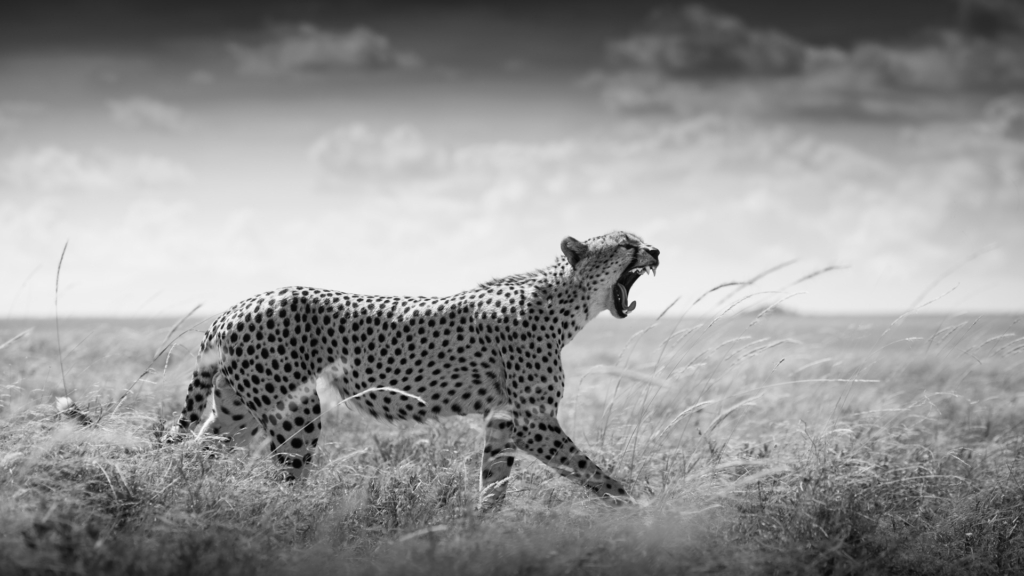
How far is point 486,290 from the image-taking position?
501 cm

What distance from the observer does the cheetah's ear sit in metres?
4.77

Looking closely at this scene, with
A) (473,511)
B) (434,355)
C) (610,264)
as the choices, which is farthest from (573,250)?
(473,511)

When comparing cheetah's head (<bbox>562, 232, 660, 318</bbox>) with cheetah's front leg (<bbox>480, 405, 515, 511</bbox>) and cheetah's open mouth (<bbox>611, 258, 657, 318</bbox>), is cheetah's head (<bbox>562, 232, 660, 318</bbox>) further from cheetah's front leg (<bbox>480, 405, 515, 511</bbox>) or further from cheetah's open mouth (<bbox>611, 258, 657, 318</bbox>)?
cheetah's front leg (<bbox>480, 405, 515, 511</bbox>)

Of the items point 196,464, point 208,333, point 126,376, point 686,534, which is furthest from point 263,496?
point 126,376

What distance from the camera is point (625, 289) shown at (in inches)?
192

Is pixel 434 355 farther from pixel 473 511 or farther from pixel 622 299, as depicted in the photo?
pixel 622 299

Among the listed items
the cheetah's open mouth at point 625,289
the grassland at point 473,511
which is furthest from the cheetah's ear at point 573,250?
the grassland at point 473,511

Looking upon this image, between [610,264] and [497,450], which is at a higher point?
[610,264]

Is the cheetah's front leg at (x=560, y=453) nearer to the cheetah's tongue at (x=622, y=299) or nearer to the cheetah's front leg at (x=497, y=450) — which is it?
the cheetah's front leg at (x=497, y=450)

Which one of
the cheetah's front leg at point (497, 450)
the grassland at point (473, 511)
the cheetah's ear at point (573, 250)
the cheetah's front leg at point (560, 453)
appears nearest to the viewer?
the grassland at point (473, 511)

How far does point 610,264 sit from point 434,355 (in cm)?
121

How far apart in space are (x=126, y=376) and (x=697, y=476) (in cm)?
761

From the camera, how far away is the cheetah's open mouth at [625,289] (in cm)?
483

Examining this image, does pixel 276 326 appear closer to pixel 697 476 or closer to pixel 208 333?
pixel 208 333
